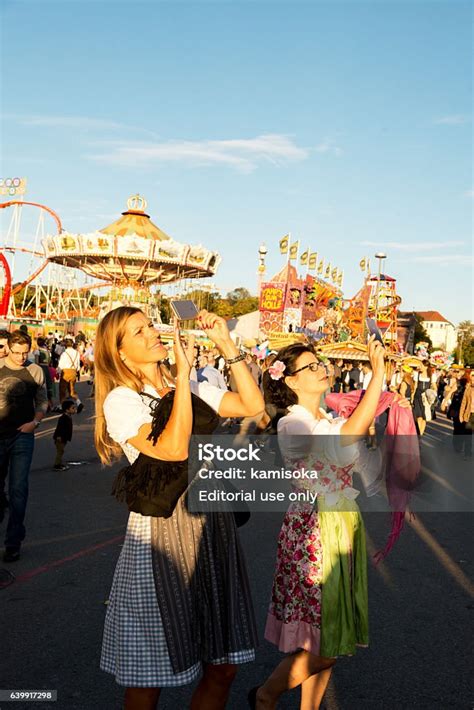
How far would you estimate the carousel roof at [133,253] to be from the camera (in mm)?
45625

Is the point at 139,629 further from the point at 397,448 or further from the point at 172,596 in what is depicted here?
the point at 397,448

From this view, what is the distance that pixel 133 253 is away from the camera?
46000 mm

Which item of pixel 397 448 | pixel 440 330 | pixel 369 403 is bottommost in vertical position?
pixel 397 448

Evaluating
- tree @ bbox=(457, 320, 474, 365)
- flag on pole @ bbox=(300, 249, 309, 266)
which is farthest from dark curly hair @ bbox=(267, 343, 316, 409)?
tree @ bbox=(457, 320, 474, 365)

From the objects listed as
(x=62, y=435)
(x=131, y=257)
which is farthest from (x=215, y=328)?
(x=131, y=257)

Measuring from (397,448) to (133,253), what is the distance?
1658 inches

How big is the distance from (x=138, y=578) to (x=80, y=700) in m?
1.22

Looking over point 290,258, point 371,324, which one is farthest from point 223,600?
point 290,258

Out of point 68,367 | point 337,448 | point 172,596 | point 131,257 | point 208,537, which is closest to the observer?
A: point 172,596

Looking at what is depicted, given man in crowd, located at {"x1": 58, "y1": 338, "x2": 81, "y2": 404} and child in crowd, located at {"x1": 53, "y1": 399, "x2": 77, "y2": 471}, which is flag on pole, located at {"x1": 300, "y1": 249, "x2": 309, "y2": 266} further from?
child in crowd, located at {"x1": 53, "y1": 399, "x2": 77, "y2": 471}

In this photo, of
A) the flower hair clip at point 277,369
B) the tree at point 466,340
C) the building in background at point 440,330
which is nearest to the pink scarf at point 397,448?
the flower hair clip at point 277,369

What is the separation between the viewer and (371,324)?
3.06 meters

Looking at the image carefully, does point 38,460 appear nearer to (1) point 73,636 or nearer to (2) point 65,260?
(1) point 73,636

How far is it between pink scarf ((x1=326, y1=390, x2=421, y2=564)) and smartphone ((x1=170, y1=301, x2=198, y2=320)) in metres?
1.86
